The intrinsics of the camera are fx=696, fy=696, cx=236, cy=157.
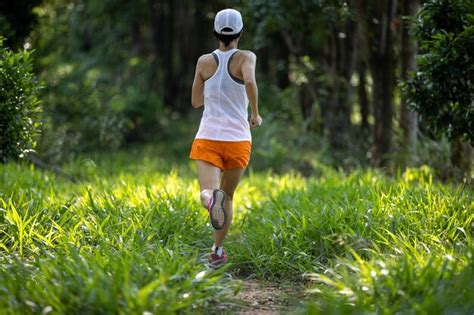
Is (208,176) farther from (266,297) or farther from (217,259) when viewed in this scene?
(266,297)

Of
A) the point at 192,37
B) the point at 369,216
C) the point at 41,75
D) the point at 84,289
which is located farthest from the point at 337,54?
the point at 84,289

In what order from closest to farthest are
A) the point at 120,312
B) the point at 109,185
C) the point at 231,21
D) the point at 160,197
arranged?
the point at 120,312, the point at 231,21, the point at 160,197, the point at 109,185

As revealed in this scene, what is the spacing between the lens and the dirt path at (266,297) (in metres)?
4.60

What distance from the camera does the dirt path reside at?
15.1 ft

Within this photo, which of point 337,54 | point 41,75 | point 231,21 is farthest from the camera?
point 337,54

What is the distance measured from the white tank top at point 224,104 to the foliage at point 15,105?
6.73ft

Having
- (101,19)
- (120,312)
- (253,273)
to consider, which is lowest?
(253,273)

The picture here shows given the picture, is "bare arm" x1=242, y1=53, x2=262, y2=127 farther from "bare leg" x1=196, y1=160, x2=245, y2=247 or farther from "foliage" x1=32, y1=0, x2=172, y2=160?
"foliage" x1=32, y1=0, x2=172, y2=160

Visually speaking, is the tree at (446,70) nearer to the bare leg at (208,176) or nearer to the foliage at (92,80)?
the bare leg at (208,176)

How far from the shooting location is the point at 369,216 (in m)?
5.86

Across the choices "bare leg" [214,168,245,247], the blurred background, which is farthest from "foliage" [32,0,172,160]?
"bare leg" [214,168,245,247]

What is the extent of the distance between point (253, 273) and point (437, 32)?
320 centimetres

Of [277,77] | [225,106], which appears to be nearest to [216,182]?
[225,106]

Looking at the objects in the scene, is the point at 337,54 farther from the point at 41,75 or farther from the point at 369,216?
the point at 369,216
